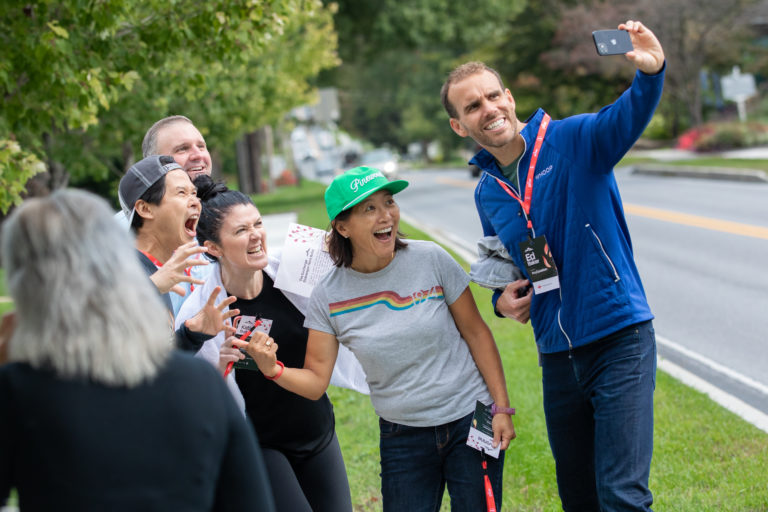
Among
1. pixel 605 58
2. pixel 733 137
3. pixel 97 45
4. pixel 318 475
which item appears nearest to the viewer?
pixel 318 475

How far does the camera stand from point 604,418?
11.0 ft

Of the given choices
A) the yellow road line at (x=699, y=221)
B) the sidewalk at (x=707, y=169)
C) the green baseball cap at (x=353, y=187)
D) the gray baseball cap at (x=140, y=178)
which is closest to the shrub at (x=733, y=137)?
the sidewalk at (x=707, y=169)

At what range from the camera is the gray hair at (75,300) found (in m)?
1.84

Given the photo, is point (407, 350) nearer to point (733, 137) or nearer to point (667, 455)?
point (667, 455)

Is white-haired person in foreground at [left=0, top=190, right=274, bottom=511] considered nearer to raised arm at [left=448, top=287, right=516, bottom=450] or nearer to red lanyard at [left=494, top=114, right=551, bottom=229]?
raised arm at [left=448, top=287, right=516, bottom=450]

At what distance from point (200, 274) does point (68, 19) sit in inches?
170

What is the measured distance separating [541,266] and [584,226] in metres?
0.22

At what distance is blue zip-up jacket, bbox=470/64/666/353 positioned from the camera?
11.0 ft

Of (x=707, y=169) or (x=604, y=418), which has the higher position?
(x=604, y=418)

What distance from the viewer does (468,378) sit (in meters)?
3.52

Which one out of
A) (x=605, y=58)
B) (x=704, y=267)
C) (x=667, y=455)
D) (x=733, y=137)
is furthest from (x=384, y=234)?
(x=605, y=58)

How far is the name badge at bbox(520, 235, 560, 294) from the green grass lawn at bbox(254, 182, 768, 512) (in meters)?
2.02

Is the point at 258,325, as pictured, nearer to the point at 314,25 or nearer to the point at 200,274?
the point at 200,274

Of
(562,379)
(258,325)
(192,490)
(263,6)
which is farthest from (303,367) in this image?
(263,6)
